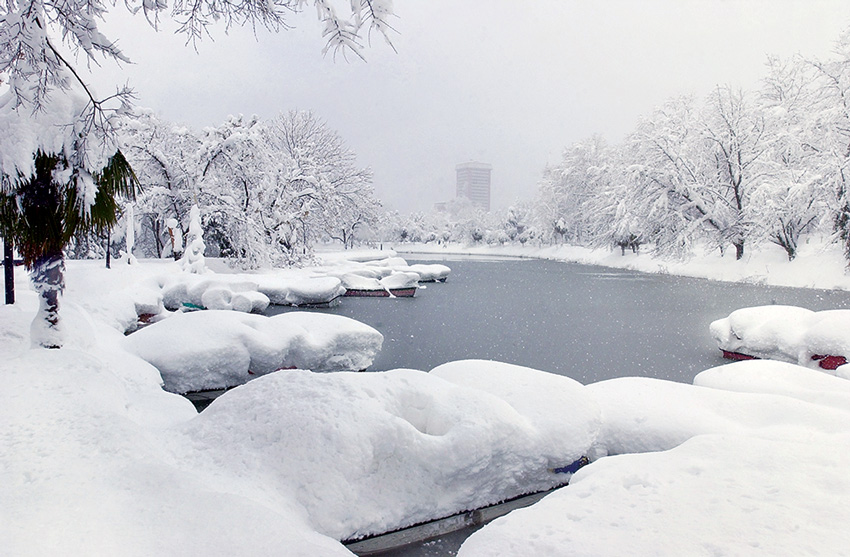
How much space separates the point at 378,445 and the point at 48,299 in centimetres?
388

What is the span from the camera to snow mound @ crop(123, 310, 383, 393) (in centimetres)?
779

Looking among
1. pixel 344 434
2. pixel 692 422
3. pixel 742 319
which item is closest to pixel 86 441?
pixel 344 434

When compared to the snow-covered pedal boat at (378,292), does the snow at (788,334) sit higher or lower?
higher

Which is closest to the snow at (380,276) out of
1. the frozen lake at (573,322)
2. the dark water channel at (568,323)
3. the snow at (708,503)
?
the frozen lake at (573,322)

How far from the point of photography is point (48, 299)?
520 centimetres

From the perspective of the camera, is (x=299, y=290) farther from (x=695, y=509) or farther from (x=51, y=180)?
(x=695, y=509)

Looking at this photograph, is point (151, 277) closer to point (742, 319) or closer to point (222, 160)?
point (222, 160)

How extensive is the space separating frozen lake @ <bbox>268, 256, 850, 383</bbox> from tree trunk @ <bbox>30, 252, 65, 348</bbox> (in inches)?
276

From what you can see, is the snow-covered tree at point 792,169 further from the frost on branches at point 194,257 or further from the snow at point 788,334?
the frost on branches at point 194,257

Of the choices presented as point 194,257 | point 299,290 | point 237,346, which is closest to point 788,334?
point 237,346

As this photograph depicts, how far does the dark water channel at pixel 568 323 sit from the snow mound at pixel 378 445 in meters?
0.50

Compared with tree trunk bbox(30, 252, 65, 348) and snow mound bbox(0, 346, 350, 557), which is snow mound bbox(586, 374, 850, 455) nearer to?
snow mound bbox(0, 346, 350, 557)

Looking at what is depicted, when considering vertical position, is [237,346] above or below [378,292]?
above

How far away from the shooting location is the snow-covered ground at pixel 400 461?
104 inches
